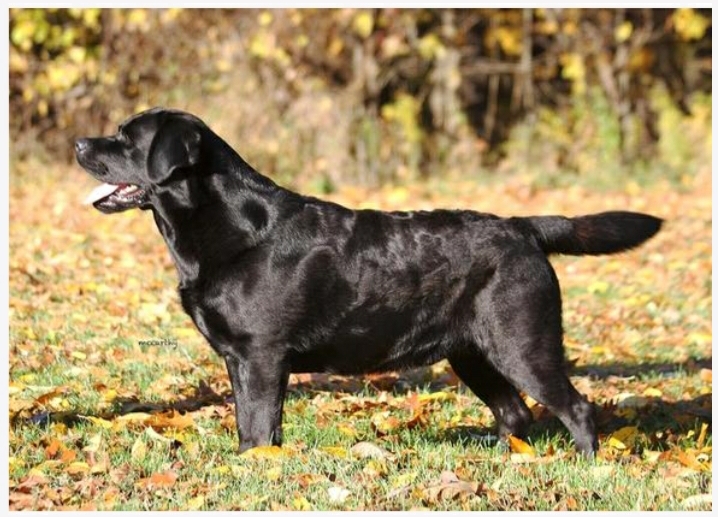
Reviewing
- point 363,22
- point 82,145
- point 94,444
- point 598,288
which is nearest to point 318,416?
point 94,444

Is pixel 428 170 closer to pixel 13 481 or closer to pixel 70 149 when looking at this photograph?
pixel 70 149

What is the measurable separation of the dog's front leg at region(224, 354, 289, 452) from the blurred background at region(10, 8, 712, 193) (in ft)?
32.4

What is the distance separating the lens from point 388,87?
16609 millimetres

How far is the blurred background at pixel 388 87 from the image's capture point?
1534 centimetres

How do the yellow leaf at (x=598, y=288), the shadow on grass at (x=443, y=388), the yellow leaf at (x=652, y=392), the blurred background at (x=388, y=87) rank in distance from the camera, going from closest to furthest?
the shadow on grass at (x=443, y=388) < the yellow leaf at (x=652, y=392) < the yellow leaf at (x=598, y=288) < the blurred background at (x=388, y=87)

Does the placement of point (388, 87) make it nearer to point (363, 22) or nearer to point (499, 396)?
point (363, 22)

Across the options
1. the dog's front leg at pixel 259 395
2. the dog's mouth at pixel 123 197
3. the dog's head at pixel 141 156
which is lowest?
the dog's front leg at pixel 259 395

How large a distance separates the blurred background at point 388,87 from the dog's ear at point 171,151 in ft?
32.1

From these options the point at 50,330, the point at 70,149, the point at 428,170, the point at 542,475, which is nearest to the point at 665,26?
the point at 428,170

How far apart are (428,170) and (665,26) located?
4494 mm

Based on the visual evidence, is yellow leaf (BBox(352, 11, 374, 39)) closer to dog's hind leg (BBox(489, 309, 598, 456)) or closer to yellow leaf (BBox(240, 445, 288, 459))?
dog's hind leg (BBox(489, 309, 598, 456))

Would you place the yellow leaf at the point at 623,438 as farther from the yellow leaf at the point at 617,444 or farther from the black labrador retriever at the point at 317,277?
the black labrador retriever at the point at 317,277

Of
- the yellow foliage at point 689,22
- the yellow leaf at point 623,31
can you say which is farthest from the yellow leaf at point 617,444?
the yellow foliage at point 689,22

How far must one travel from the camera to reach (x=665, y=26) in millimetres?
17453
